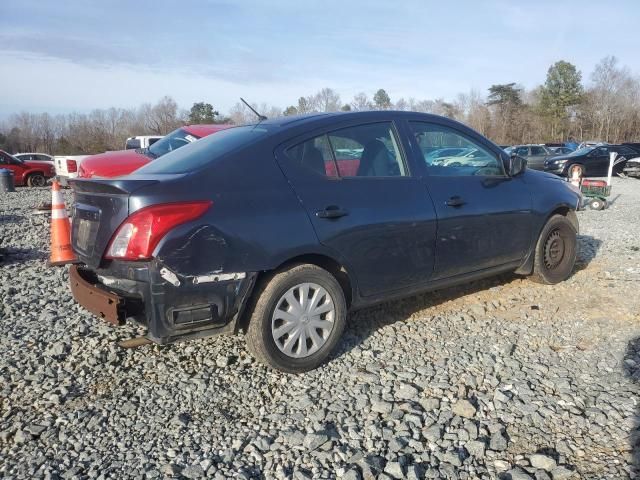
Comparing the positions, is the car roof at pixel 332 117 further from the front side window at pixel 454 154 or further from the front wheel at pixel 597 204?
the front wheel at pixel 597 204

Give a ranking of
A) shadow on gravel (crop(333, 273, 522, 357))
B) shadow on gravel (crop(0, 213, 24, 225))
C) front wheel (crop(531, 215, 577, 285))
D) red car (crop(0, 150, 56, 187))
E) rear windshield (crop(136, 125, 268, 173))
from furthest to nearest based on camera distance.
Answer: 1. red car (crop(0, 150, 56, 187))
2. shadow on gravel (crop(0, 213, 24, 225))
3. front wheel (crop(531, 215, 577, 285))
4. shadow on gravel (crop(333, 273, 522, 357))
5. rear windshield (crop(136, 125, 268, 173))

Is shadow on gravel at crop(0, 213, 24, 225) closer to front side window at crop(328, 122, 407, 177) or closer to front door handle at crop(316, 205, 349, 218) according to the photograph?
front side window at crop(328, 122, 407, 177)

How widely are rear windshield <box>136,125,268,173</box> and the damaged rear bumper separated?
0.69 metres

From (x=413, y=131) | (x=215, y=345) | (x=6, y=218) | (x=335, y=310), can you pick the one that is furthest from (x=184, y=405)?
(x=6, y=218)

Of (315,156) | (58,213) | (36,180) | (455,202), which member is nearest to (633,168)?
(455,202)

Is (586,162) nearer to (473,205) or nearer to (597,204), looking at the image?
(597,204)

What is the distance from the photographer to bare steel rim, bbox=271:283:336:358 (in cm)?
329

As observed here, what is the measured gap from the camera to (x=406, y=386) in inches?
126

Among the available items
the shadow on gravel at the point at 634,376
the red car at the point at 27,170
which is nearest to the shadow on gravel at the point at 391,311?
the shadow on gravel at the point at 634,376

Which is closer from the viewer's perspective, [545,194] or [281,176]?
[281,176]

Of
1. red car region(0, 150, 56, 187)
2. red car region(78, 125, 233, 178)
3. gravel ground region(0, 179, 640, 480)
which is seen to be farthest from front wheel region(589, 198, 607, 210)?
red car region(0, 150, 56, 187)

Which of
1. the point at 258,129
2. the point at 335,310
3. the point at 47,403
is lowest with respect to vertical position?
the point at 47,403

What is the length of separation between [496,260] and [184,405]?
9.39ft

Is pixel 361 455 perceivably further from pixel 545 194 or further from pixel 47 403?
pixel 545 194
